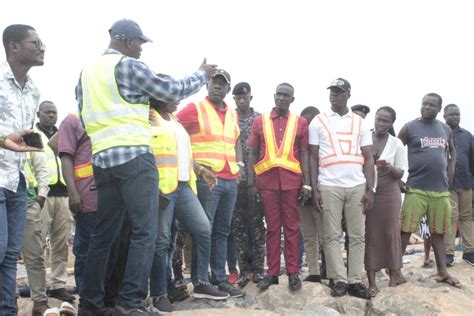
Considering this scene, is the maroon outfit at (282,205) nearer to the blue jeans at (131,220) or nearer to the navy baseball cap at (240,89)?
the navy baseball cap at (240,89)

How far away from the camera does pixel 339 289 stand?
5059mm

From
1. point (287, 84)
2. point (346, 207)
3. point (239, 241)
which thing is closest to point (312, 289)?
point (346, 207)

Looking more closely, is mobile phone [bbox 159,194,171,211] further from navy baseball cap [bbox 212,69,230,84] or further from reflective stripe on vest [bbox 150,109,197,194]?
navy baseball cap [bbox 212,69,230,84]

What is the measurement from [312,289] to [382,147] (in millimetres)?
1839

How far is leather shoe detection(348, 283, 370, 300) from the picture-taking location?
502 cm

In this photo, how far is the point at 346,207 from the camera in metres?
5.19

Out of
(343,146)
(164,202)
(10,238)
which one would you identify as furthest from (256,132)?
(10,238)

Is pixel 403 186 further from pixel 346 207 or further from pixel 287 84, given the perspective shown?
pixel 287 84

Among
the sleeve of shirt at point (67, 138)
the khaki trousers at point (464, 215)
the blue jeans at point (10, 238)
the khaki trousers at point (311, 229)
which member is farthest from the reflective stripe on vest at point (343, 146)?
the khaki trousers at point (464, 215)

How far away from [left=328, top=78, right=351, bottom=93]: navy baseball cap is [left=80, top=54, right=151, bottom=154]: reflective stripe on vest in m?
2.50

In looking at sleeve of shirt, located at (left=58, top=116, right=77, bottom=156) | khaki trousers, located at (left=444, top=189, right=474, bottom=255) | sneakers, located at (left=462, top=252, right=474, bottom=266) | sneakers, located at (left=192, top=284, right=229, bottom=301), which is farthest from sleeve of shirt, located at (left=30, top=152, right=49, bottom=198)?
sneakers, located at (left=462, top=252, right=474, bottom=266)

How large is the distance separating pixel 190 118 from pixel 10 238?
2291mm

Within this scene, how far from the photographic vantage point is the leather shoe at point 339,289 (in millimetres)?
5041

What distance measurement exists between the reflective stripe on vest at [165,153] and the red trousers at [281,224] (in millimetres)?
1394
